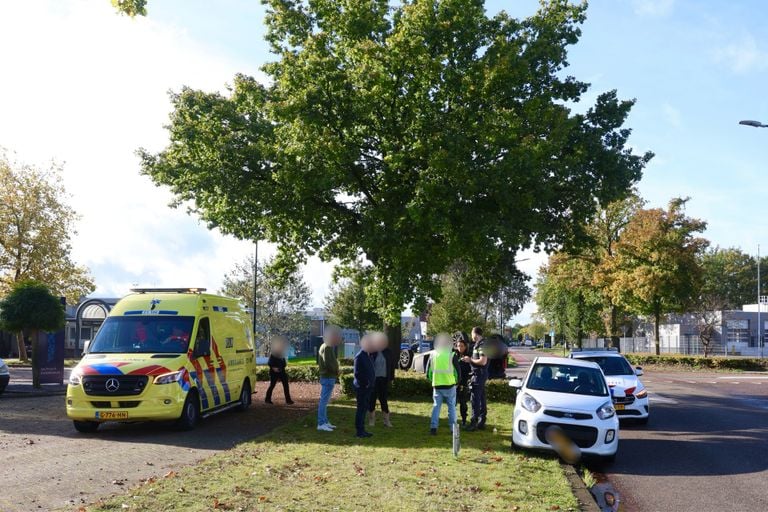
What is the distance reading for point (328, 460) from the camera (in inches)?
407

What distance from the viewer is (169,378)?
13.0 m

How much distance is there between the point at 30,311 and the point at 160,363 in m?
12.9

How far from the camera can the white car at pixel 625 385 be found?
15922 millimetres

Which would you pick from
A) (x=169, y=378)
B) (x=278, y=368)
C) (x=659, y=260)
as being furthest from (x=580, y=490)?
(x=659, y=260)

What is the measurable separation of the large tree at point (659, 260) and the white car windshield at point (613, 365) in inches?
1117

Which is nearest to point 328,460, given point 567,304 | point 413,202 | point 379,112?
point 413,202

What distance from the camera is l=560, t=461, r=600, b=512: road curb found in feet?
26.8

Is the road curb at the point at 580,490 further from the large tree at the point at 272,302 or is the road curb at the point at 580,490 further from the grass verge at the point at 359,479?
the large tree at the point at 272,302

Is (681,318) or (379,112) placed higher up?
(379,112)

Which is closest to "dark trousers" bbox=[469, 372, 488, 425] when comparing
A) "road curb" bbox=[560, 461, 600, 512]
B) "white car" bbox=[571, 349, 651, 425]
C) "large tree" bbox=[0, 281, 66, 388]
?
"road curb" bbox=[560, 461, 600, 512]

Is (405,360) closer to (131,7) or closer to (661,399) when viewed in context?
(661,399)

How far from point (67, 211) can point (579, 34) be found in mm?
35758

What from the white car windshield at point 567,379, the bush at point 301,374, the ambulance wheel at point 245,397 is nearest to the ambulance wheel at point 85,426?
the ambulance wheel at point 245,397

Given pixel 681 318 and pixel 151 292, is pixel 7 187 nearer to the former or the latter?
pixel 151 292
